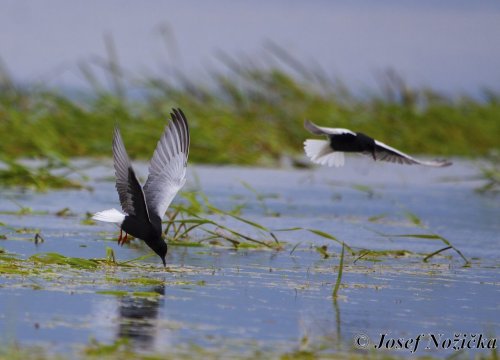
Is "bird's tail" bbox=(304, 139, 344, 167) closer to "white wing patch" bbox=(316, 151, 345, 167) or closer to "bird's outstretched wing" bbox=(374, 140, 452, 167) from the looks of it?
"white wing patch" bbox=(316, 151, 345, 167)

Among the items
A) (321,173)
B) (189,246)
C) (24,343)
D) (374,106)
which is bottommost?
(24,343)

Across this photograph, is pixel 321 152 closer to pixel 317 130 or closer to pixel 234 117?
pixel 317 130

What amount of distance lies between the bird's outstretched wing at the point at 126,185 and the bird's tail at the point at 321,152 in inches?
45.2

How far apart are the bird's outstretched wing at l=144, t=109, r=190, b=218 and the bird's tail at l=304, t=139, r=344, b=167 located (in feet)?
2.53

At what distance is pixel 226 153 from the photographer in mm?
13938

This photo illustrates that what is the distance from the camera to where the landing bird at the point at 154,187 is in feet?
18.5

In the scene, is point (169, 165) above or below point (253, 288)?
above

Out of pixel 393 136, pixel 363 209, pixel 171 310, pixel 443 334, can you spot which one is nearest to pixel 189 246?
pixel 171 310

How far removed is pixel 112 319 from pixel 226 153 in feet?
30.3

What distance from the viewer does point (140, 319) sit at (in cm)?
477

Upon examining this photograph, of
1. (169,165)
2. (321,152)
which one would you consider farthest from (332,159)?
(169,165)

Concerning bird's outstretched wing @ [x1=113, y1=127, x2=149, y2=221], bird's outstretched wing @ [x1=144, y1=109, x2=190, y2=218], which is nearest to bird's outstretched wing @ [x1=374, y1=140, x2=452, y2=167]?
bird's outstretched wing @ [x1=144, y1=109, x2=190, y2=218]

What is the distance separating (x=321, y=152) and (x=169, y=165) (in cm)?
94

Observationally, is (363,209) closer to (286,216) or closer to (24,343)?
(286,216)
